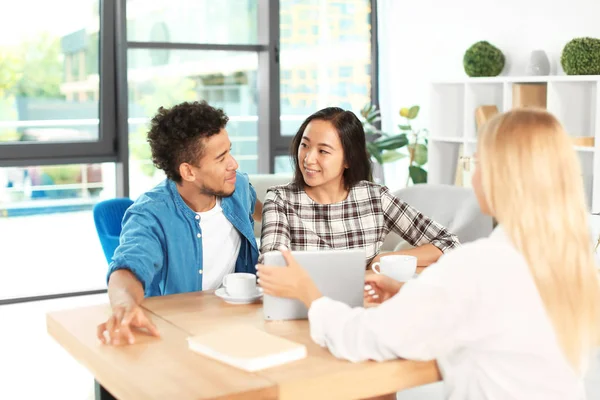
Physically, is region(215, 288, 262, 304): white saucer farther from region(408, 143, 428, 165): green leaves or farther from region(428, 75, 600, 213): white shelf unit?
region(408, 143, 428, 165): green leaves

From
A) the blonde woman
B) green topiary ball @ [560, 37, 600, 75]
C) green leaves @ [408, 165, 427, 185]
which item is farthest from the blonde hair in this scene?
green leaves @ [408, 165, 427, 185]

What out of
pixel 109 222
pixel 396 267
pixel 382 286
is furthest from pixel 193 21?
pixel 382 286

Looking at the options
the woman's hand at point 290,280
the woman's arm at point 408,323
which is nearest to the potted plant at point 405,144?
the woman's hand at point 290,280

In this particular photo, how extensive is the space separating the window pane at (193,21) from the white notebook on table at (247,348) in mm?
4025

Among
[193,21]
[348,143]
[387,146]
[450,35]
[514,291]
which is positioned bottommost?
[514,291]

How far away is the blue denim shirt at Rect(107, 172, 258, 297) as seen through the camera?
241cm

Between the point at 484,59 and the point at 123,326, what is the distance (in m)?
3.61

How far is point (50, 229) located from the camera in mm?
5602

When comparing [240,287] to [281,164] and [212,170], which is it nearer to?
[212,170]

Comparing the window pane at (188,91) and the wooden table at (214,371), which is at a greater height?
the window pane at (188,91)

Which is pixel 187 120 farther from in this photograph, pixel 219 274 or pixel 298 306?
pixel 298 306

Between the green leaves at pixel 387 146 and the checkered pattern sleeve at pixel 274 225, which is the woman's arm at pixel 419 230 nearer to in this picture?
the checkered pattern sleeve at pixel 274 225

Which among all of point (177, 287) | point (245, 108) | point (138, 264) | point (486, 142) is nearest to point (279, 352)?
point (486, 142)

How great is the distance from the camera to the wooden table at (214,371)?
1.55 metres
